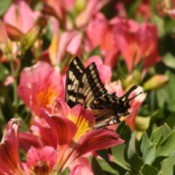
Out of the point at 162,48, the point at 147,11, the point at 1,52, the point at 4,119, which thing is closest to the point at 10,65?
the point at 1,52

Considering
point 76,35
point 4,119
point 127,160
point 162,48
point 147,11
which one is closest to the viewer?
point 127,160

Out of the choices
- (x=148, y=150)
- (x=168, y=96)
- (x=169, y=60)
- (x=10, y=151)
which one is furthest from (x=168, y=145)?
(x=169, y=60)

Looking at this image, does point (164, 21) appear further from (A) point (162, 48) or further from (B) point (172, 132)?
(B) point (172, 132)

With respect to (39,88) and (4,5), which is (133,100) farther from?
(4,5)

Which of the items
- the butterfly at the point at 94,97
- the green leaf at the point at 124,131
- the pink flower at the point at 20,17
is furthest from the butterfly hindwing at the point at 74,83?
the pink flower at the point at 20,17

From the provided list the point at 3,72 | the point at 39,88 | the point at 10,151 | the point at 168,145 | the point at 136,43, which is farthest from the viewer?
the point at 136,43

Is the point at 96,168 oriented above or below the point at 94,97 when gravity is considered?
below

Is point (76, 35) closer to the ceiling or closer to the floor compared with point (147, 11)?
closer to the ceiling
